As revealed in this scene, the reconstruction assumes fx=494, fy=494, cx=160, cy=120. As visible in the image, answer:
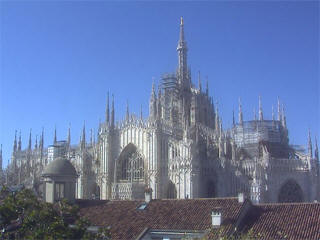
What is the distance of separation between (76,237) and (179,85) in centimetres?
5944

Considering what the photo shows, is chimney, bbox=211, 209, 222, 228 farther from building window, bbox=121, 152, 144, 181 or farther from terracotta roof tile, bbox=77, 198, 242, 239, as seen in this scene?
building window, bbox=121, 152, 144, 181

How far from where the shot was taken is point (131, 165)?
6316cm

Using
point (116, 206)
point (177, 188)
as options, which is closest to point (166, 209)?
point (116, 206)

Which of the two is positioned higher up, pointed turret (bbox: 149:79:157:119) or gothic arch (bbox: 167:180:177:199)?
pointed turret (bbox: 149:79:157:119)

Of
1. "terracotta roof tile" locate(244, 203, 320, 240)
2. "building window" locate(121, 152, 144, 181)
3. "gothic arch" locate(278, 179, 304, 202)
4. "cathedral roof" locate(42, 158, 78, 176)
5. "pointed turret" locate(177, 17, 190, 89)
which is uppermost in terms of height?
"pointed turret" locate(177, 17, 190, 89)

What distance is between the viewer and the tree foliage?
758 inches

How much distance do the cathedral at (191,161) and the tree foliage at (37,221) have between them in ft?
112

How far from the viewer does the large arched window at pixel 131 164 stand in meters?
62.4

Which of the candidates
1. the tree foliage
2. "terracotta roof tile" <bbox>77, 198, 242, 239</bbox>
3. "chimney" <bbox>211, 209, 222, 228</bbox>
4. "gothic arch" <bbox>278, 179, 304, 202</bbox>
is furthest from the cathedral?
the tree foliage

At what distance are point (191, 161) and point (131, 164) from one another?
1015 centimetres

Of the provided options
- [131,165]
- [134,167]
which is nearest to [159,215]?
[134,167]

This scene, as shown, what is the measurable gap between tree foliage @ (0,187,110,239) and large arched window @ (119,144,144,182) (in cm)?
3875

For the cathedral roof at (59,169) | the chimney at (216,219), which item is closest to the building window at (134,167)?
the cathedral roof at (59,169)

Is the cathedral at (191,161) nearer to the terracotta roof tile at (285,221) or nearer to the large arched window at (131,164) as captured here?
the large arched window at (131,164)
